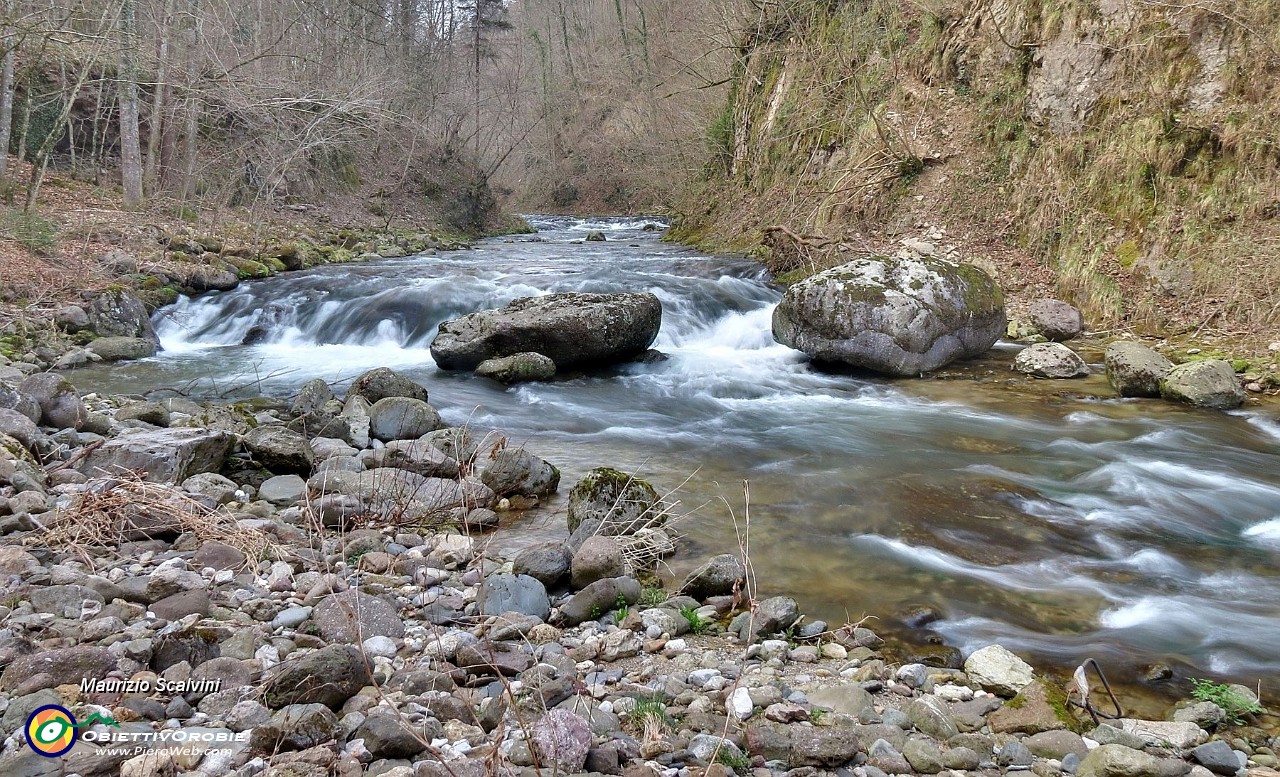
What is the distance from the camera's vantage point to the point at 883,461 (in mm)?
7234

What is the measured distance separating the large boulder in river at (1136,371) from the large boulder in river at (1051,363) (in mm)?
542

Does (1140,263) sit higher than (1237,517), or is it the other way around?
(1140,263)

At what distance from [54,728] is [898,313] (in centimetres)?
882

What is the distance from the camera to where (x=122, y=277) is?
12039 mm

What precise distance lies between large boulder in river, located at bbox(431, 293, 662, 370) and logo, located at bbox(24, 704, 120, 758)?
7527mm

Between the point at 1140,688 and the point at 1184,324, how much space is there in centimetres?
768

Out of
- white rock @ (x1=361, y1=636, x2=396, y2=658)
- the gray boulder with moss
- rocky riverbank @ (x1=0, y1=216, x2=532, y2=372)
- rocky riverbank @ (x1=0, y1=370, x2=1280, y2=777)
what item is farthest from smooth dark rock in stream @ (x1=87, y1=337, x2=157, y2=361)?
white rock @ (x1=361, y1=636, x2=396, y2=658)

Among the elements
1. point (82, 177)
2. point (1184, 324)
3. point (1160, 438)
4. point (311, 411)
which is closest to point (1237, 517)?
point (1160, 438)

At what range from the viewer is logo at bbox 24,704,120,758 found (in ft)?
7.83

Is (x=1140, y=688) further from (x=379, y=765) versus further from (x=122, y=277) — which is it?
(x=122, y=277)

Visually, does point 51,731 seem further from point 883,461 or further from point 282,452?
point 883,461

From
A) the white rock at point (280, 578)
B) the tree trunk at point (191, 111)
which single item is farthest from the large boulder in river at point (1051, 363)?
the tree trunk at point (191, 111)

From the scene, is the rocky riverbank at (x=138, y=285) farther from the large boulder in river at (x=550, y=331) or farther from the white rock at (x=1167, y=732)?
the white rock at (x=1167, y=732)

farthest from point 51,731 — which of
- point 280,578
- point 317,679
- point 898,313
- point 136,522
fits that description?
point 898,313
